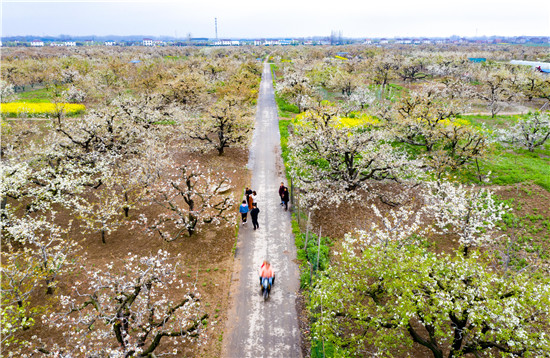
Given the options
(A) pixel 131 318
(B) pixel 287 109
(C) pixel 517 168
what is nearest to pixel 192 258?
(A) pixel 131 318

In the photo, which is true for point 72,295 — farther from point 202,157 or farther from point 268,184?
point 202,157

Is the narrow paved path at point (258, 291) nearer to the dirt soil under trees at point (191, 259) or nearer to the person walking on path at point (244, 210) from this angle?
the dirt soil under trees at point (191, 259)

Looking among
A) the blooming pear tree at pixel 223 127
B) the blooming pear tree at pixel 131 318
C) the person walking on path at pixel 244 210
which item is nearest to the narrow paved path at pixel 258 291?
the person walking on path at pixel 244 210

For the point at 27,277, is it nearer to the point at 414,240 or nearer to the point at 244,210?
the point at 244,210

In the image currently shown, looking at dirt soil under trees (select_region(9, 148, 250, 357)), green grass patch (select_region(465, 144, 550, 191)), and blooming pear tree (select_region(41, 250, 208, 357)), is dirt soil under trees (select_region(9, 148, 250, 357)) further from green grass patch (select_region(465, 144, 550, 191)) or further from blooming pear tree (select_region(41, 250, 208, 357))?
green grass patch (select_region(465, 144, 550, 191))

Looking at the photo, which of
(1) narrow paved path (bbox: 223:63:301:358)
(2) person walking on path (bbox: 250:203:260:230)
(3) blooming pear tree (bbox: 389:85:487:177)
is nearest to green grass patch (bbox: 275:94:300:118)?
(3) blooming pear tree (bbox: 389:85:487:177)
